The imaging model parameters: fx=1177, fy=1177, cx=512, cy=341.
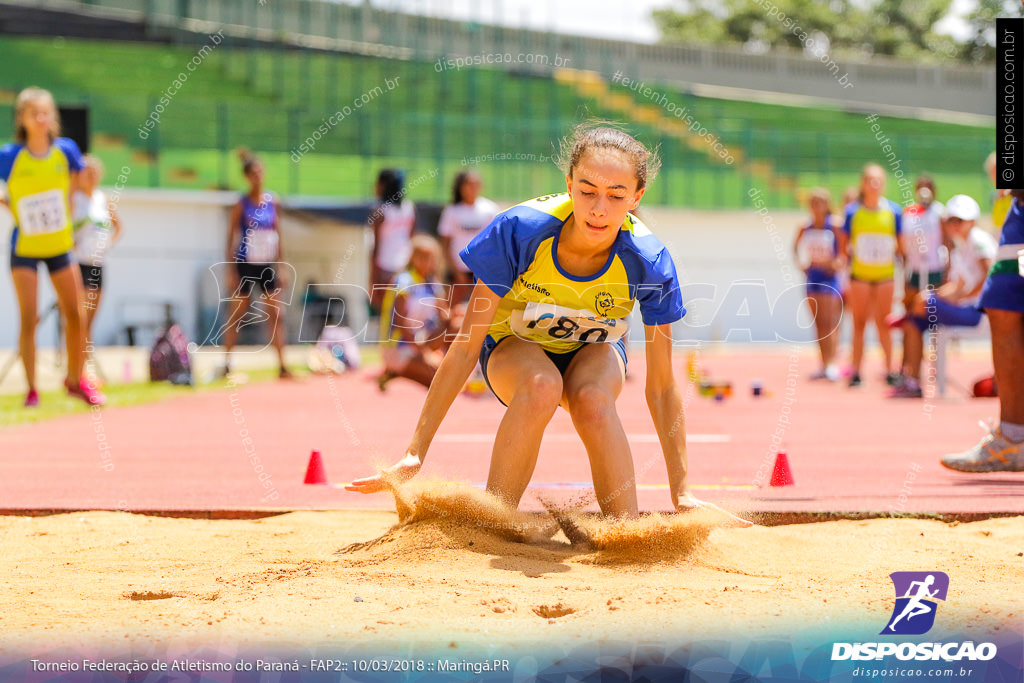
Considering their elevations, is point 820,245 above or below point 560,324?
above

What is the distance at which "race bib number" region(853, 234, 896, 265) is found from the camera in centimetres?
1284

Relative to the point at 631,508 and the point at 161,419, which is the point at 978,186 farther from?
the point at 631,508

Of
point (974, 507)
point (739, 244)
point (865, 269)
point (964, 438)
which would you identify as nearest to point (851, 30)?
point (739, 244)

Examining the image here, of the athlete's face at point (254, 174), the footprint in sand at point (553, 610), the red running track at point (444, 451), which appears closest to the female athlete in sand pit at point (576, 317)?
the red running track at point (444, 451)

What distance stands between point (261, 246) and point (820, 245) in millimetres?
6718

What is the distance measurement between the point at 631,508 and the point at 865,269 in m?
9.47

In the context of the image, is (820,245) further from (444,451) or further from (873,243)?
(444,451)

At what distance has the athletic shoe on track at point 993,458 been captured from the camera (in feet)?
19.3

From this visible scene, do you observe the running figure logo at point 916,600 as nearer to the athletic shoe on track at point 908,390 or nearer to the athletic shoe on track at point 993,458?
the athletic shoe on track at point 993,458

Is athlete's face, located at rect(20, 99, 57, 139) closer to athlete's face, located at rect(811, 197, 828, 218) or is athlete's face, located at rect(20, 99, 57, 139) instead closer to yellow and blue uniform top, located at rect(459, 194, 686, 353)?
yellow and blue uniform top, located at rect(459, 194, 686, 353)

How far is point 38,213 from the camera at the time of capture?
9.17 m

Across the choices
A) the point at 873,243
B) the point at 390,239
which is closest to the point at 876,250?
the point at 873,243

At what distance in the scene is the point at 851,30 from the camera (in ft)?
157

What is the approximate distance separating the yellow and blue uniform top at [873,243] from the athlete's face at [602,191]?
943cm
